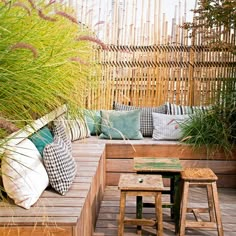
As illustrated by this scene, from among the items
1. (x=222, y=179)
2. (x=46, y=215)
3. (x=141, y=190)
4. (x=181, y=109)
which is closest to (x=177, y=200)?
(x=141, y=190)

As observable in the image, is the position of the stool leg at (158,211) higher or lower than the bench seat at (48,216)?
lower

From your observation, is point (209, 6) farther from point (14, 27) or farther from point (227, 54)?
point (14, 27)

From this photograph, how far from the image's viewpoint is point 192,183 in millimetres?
3363

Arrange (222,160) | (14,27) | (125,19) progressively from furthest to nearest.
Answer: (125,19) < (222,160) < (14,27)

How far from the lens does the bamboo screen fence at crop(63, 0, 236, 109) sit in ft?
19.1

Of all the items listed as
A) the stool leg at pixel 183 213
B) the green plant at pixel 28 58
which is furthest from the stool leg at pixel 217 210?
the green plant at pixel 28 58

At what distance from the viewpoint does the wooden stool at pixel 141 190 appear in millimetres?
3166

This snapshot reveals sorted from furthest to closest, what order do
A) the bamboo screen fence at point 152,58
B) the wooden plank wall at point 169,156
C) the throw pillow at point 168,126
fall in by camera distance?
the bamboo screen fence at point 152,58
the throw pillow at point 168,126
the wooden plank wall at point 169,156

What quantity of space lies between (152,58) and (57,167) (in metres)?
3.60

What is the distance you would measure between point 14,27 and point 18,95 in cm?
31

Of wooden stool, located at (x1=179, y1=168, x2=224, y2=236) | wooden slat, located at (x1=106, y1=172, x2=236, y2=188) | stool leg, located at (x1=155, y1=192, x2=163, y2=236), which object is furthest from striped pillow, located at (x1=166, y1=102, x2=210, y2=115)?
stool leg, located at (x1=155, y1=192, x2=163, y2=236)

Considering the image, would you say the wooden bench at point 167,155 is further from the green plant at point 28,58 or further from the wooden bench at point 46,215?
the green plant at point 28,58

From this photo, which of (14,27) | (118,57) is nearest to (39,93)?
(14,27)

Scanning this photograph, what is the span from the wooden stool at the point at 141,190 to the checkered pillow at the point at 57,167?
559 mm
